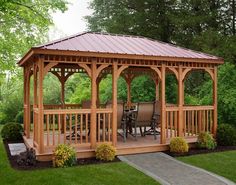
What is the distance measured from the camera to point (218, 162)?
8070 millimetres

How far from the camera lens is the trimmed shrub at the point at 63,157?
746 centimetres

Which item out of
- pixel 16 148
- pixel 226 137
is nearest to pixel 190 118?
pixel 226 137

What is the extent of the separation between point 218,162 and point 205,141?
1.54 metres

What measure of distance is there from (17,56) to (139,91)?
27.3 ft

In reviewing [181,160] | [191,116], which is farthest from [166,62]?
[181,160]

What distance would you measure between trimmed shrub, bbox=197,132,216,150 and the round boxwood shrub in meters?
6.20

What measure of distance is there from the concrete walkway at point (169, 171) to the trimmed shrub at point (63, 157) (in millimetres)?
1413

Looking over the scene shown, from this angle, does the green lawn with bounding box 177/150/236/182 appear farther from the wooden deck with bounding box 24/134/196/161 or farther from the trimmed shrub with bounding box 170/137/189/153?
the wooden deck with bounding box 24/134/196/161

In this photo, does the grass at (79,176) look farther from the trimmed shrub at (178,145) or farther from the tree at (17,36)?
the tree at (17,36)

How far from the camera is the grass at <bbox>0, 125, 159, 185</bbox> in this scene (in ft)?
21.0

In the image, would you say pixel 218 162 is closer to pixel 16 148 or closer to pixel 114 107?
pixel 114 107

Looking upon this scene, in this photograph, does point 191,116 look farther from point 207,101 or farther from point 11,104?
point 11,104

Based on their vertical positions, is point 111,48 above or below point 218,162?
above

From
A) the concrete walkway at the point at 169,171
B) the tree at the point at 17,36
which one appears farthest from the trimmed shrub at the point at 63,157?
the tree at the point at 17,36
